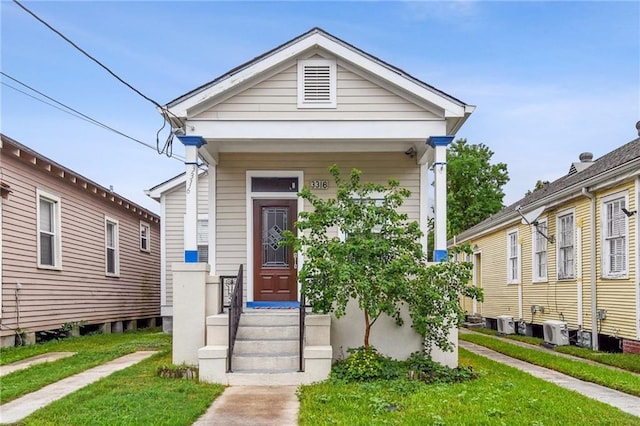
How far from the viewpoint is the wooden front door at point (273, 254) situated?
10.3 meters

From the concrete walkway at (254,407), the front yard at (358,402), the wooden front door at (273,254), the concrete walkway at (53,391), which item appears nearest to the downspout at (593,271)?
the front yard at (358,402)

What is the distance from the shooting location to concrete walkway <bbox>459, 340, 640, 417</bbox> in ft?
19.9

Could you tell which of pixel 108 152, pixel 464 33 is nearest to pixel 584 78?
pixel 464 33

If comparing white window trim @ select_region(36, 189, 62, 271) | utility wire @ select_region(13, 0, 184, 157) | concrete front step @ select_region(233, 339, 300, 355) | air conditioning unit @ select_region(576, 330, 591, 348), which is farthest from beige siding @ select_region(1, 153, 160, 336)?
air conditioning unit @ select_region(576, 330, 591, 348)

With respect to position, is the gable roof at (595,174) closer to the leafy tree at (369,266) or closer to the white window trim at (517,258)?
the white window trim at (517,258)

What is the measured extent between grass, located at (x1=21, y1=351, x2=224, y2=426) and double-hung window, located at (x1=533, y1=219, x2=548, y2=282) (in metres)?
9.94

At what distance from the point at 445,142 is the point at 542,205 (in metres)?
6.23

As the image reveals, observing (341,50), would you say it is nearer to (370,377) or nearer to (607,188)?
(370,377)

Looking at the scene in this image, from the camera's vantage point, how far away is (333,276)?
7.31 meters

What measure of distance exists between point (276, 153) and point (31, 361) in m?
5.29

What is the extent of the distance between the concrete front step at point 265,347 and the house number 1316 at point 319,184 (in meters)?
3.30

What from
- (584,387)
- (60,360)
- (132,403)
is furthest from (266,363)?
(584,387)

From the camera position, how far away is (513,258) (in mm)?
16797

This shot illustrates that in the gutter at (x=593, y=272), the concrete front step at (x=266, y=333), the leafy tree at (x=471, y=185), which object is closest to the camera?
the concrete front step at (x=266, y=333)
